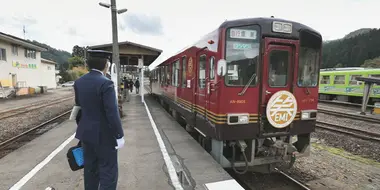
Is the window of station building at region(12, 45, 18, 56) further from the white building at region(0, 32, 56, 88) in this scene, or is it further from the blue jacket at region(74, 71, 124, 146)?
the blue jacket at region(74, 71, 124, 146)

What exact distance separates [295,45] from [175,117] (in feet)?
19.6

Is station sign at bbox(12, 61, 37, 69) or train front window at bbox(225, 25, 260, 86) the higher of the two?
station sign at bbox(12, 61, 37, 69)

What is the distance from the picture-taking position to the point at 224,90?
377cm

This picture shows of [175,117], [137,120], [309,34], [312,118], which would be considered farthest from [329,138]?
[137,120]

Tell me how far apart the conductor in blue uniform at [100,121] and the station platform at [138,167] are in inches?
44.1

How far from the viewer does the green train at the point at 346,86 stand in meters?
14.6

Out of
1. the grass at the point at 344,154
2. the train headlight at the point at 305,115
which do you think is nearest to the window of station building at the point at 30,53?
the train headlight at the point at 305,115

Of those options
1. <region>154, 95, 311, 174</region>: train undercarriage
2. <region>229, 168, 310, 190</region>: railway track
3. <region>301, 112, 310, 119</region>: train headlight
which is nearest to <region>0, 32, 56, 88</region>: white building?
<region>154, 95, 311, 174</region>: train undercarriage

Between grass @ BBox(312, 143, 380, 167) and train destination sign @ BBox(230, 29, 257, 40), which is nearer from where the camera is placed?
train destination sign @ BBox(230, 29, 257, 40)

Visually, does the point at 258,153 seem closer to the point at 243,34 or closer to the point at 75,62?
the point at 243,34

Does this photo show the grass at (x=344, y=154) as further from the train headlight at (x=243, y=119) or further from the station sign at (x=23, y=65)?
the station sign at (x=23, y=65)

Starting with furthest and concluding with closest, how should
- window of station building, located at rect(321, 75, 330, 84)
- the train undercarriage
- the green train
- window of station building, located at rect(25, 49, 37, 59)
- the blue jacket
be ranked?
window of station building, located at rect(25, 49, 37, 59) < window of station building, located at rect(321, 75, 330, 84) < the green train < the train undercarriage < the blue jacket

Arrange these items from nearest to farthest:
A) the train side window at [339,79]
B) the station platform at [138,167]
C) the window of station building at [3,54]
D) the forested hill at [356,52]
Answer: the station platform at [138,167], the train side window at [339,79], the window of station building at [3,54], the forested hill at [356,52]

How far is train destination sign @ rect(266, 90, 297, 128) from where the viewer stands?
390 centimetres
